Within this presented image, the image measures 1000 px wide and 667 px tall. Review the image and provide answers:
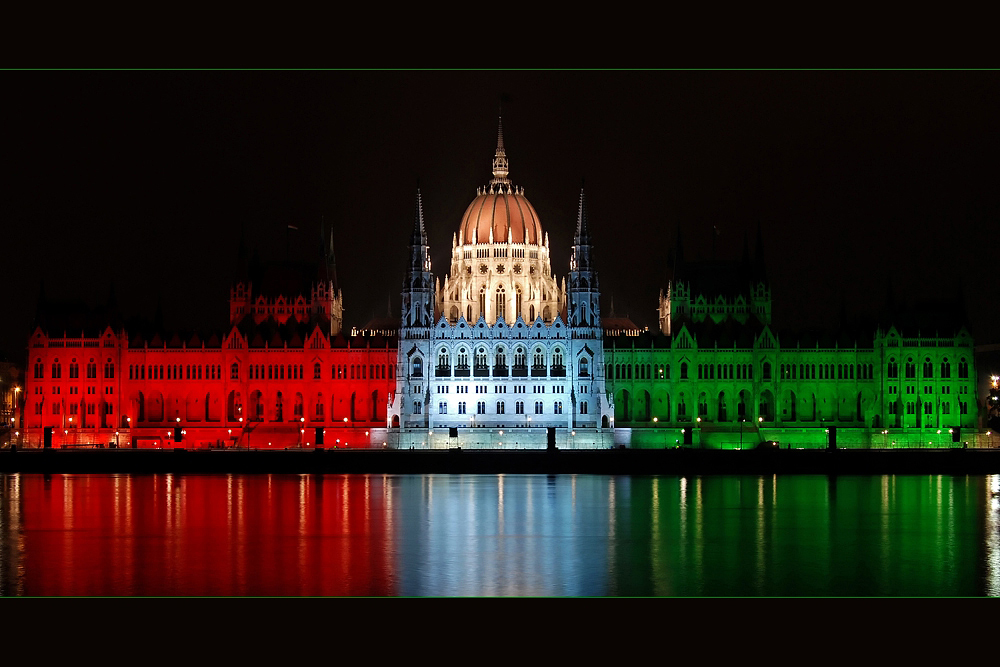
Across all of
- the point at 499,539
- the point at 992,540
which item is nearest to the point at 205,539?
the point at 499,539

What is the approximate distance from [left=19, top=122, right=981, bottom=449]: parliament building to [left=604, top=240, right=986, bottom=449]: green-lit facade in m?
0.12

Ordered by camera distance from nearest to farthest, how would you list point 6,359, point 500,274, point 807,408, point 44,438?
point 44,438 → point 807,408 → point 500,274 → point 6,359

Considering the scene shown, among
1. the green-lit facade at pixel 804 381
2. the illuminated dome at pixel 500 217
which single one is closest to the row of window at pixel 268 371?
the illuminated dome at pixel 500 217

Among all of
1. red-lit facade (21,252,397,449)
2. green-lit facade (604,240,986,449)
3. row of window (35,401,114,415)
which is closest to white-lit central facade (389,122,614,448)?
green-lit facade (604,240,986,449)

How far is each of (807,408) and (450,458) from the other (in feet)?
108

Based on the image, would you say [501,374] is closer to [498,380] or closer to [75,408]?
[498,380]

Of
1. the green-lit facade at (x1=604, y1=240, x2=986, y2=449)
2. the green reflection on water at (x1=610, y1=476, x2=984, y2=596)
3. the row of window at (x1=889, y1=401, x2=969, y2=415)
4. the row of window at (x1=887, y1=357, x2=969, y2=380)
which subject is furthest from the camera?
the row of window at (x1=887, y1=357, x2=969, y2=380)

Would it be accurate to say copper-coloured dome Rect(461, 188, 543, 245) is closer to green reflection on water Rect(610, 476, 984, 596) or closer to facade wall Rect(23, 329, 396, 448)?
facade wall Rect(23, 329, 396, 448)

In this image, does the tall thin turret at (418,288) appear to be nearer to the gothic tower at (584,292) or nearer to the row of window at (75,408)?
the gothic tower at (584,292)

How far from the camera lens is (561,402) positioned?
372ft

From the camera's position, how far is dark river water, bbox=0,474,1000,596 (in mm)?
49875

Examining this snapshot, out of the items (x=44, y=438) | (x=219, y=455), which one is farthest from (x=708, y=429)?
(x=44, y=438)

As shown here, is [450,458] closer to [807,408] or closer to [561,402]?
[561,402]

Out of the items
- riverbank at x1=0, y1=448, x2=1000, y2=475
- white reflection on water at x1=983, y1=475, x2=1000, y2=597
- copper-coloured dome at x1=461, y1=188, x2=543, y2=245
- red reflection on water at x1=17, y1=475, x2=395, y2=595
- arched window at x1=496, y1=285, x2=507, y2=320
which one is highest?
copper-coloured dome at x1=461, y1=188, x2=543, y2=245
